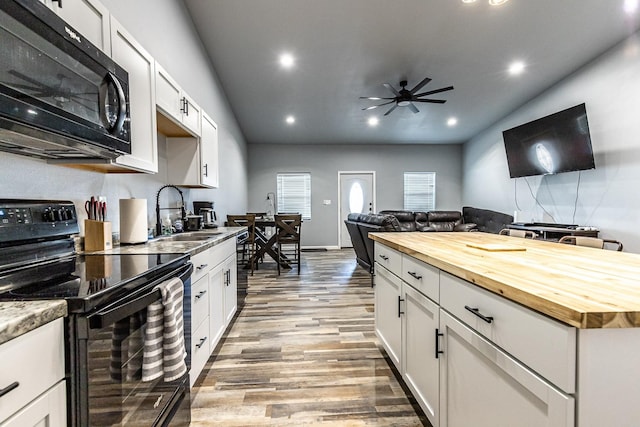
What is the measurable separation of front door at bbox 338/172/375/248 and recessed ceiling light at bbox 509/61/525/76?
3.81 metres

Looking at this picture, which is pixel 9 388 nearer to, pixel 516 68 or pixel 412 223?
pixel 516 68

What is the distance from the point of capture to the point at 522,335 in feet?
2.61

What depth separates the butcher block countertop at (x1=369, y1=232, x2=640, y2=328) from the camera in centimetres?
63

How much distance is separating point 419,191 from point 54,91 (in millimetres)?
8068

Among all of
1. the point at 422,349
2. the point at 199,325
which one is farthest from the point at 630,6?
the point at 199,325

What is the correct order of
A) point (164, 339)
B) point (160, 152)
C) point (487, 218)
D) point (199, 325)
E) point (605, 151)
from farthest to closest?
point (487, 218)
point (605, 151)
point (160, 152)
point (199, 325)
point (164, 339)

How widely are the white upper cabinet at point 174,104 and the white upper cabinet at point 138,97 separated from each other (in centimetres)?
11

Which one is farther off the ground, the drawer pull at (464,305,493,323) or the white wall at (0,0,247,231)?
the white wall at (0,0,247,231)

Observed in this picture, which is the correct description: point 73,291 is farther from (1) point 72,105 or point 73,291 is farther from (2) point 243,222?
(2) point 243,222

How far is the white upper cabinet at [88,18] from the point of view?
1.15 meters

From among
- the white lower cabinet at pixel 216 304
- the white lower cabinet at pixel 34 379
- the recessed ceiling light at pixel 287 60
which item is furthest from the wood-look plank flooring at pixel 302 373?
the recessed ceiling light at pixel 287 60

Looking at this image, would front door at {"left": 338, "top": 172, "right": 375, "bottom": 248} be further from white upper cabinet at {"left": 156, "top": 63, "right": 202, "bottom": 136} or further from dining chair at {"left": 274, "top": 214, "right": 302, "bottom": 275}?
white upper cabinet at {"left": 156, "top": 63, "right": 202, "bottom": 136}

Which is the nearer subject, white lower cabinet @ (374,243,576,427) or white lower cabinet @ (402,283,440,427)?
white lower cabinet @ (374,243,576,427)

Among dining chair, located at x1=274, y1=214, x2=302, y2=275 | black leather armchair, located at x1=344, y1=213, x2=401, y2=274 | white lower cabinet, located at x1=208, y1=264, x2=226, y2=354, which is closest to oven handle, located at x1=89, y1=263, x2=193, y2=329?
white lower cabinet, located at x1=208, y1=264, x2=226, y2=354
